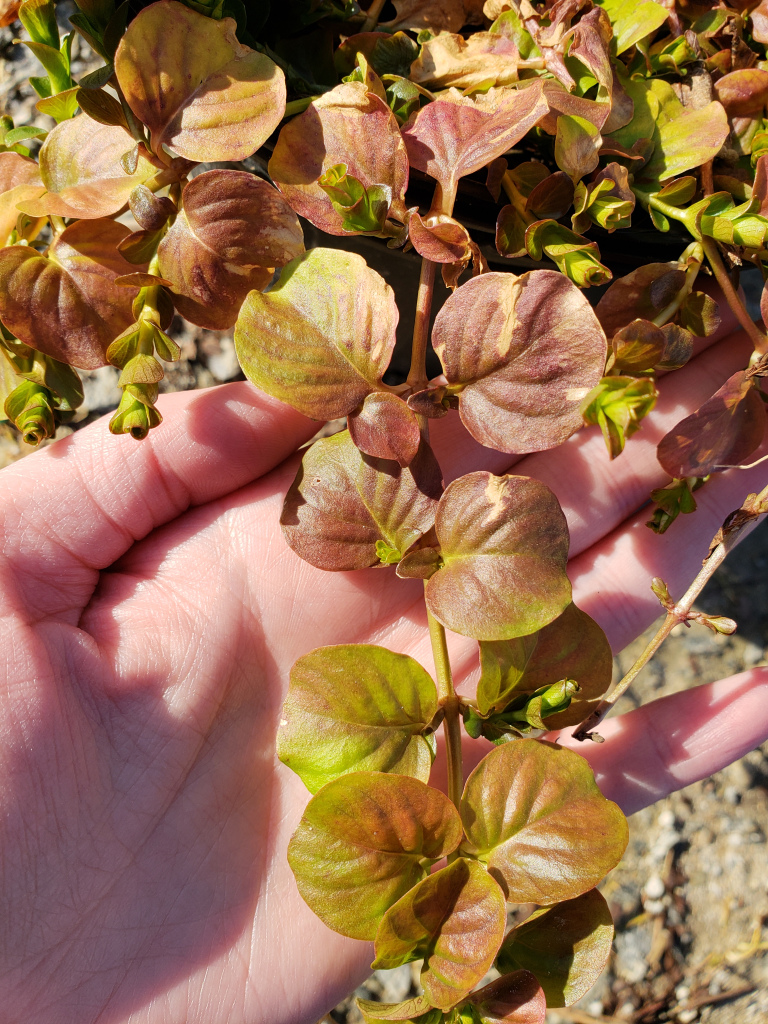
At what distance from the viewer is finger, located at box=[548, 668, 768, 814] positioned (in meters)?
0.81

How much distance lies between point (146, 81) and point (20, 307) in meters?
0.17

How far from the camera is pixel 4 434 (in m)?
1.07

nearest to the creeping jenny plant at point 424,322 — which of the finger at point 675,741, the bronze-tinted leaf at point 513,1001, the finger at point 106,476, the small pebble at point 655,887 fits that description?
the bronze-tinted leaf at point 513,1001

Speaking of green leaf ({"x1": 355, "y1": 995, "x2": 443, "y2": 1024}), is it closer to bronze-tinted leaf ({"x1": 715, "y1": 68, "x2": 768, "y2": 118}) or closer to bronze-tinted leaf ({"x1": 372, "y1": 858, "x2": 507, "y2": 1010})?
bronze-tinted leaf ({"x1": 372, "y1": 858, "x2": 507, "y2": 1010})

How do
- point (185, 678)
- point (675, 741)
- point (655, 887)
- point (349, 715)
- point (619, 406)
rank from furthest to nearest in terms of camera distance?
point (655, 887), point (675, 741), point (185, 678), point (349, 715), point (619, 406)

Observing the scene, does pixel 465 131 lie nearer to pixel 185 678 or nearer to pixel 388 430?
pixel 388 430

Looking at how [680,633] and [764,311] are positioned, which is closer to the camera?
[764,311]

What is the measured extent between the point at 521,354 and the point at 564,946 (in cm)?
43

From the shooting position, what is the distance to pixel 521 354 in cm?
50

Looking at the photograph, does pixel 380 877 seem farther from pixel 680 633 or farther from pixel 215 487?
pixel 680 633

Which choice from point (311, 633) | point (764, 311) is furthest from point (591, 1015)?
point (764, 311)

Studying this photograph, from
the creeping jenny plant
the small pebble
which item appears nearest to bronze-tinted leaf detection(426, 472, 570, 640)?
the creeping jenny plant

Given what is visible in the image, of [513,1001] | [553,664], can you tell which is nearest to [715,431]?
[553,664]

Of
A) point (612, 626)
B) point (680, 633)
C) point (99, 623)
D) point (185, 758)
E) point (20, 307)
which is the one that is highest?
point (20, 307)
